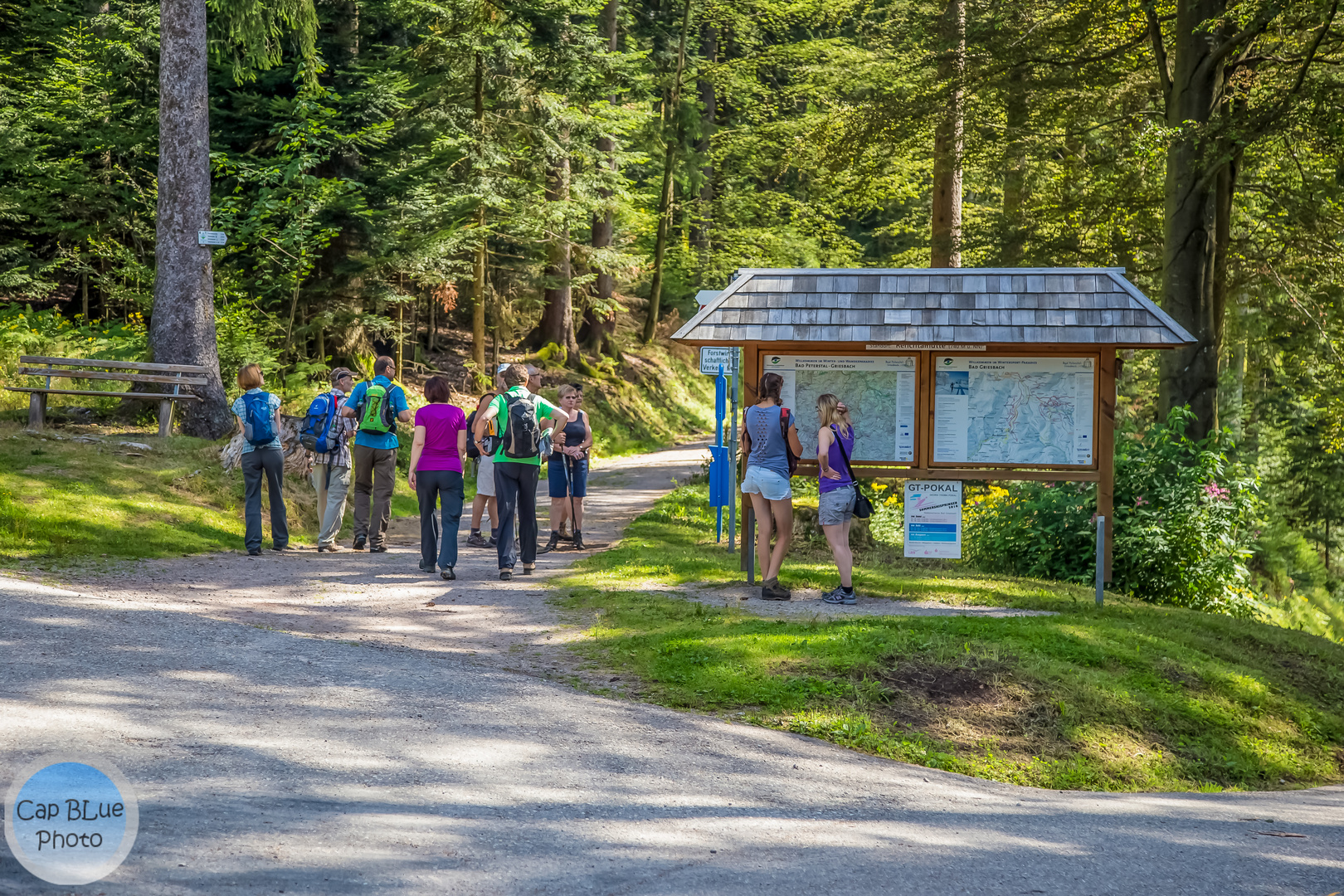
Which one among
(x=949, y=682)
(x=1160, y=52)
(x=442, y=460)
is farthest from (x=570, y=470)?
(x=1160, y=52)

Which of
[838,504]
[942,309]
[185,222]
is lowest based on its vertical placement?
[838,504]

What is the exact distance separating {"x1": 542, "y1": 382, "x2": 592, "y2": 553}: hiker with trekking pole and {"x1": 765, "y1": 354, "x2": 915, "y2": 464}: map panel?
3.11 metres

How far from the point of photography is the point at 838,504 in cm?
995

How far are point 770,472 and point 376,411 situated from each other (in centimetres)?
499

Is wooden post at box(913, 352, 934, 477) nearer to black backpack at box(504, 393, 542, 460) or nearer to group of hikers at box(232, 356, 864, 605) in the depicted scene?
group of hikers at box(232, 356, 864, 605)

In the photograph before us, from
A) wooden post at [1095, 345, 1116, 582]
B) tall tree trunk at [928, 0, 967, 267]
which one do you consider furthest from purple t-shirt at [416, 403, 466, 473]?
tall tree trunk at [928, 0, 967, 267]

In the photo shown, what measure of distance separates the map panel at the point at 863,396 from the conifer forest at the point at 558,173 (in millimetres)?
4124

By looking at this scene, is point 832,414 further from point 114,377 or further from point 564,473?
point 114,377

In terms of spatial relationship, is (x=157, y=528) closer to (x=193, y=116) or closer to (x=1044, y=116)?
(x=193, y=116)

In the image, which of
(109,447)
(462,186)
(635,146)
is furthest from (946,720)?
(635,146)

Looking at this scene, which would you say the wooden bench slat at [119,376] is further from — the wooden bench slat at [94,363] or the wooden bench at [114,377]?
the wooden bench slat at [94,363]

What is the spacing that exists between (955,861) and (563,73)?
72.1 ft

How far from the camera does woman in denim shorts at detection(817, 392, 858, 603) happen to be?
9.91 m

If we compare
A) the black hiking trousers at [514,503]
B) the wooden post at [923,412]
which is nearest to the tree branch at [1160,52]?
the wooden post at [923,412]
